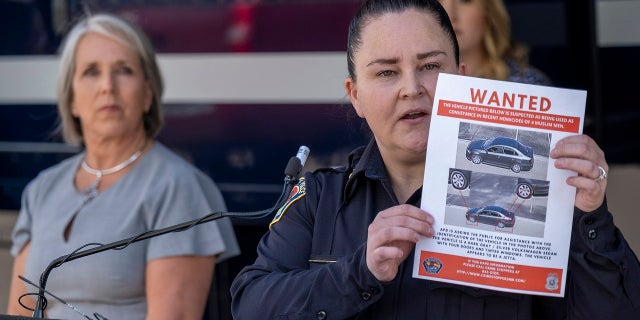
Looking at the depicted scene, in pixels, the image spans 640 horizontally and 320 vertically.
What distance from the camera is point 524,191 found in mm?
1856

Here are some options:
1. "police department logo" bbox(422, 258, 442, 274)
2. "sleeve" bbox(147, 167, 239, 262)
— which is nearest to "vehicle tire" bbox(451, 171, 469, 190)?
"police department logo" bbox(422, 258, 442, 274)

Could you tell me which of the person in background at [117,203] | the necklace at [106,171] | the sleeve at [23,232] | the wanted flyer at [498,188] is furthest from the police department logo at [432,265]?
the sleeve at [23,232]

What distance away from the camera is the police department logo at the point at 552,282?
1.86 meters

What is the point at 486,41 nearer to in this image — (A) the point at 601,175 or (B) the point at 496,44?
(B) the point at 496,44

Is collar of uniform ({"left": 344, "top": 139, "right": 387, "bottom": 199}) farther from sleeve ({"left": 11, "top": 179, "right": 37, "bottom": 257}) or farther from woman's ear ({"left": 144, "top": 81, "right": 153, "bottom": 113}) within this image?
sleeve ({"left": 11, "top": 179, "right": 37, "bottom": 257})

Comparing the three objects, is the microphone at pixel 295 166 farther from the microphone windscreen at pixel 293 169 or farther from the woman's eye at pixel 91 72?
the woman's eye at pixel 91 72

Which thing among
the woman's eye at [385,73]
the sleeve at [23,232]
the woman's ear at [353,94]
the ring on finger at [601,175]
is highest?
the woman's eye at [385,73]

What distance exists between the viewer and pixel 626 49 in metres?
4.77

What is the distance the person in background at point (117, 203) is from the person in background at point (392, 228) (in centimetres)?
105

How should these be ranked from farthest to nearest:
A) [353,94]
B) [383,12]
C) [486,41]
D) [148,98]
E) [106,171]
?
[486,41] < [148,98] < [106,171] < [353,94] < [383,12]

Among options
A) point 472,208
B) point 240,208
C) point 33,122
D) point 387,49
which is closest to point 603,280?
point 472,208

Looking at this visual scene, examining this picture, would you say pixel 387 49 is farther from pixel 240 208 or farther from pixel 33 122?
pixel 33 122

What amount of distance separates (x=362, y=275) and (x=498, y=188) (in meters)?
0.29

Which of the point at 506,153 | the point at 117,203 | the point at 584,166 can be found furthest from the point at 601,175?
the point at 117,203
